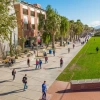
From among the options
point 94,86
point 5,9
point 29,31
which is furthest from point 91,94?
point 29,31

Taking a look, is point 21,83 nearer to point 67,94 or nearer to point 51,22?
point 67,94

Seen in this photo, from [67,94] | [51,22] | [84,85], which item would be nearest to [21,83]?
[67,94]

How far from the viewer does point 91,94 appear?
17.2m

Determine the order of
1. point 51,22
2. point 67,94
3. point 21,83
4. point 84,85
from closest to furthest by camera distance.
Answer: point 67,94 → point 84,85 → point 21,83 → point 51,22

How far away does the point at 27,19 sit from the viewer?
57000 mm

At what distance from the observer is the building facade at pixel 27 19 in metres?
52.2

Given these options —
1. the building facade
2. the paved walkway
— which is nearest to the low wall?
the paved walkway

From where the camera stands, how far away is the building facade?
52.2 metres

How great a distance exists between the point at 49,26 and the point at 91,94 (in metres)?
41.2

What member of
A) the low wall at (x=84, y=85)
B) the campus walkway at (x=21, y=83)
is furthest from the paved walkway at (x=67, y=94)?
the campus walkway at (x=21, y=83)

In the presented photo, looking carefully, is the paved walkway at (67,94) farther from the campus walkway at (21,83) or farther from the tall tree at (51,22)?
the tall tree at (51,22)

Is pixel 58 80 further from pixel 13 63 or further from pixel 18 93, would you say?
pixel 13 63

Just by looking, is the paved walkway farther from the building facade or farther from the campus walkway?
the building facade

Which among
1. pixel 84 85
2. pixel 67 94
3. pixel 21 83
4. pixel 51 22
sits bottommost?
pixel 67 94
